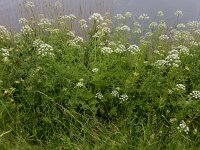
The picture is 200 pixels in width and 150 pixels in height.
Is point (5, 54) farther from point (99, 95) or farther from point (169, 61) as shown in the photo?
point (169, 61)

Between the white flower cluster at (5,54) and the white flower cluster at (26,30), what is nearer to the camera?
the white flower cluster at (5,54)

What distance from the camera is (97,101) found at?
156 inches

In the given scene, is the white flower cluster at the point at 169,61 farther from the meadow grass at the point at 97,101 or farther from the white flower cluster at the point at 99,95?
the white flower cluster at the point at 99,95

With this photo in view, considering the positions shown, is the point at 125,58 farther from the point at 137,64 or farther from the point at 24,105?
the point at 24,105

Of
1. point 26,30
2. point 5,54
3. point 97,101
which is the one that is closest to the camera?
point 97,101

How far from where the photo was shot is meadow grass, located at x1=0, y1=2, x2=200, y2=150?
3.72 meters

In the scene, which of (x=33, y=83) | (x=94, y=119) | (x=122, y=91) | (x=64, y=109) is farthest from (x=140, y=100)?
(x=33, y=83)

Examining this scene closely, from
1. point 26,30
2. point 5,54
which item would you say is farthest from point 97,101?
point 26,30

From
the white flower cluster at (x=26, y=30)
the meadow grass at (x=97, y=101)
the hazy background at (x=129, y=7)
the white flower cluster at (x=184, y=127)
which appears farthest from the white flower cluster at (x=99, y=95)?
the hazy background at (x=129, y=7)

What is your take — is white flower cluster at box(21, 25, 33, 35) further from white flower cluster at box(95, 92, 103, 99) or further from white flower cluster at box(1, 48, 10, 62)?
white flower cluster at box(95, 92, 103, 99)

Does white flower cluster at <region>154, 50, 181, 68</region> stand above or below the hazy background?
above

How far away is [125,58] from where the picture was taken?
4.64m

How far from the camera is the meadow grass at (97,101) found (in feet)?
12.2

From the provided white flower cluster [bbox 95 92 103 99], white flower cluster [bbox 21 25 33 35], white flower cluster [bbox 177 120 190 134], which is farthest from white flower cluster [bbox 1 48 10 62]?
white flower cluster [bbox 177 120 190 134]
